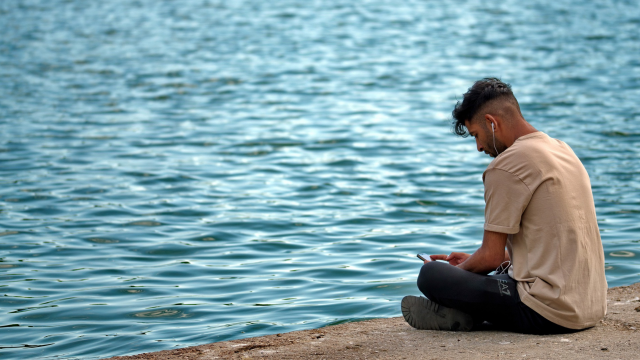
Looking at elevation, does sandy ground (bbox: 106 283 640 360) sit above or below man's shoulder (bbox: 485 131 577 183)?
below

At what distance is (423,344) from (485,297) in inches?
17.9

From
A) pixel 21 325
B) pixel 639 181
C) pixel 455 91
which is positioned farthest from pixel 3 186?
pixel 455 91

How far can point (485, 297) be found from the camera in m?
4.38

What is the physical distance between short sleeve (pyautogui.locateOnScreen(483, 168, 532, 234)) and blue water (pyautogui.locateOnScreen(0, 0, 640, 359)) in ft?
6.09

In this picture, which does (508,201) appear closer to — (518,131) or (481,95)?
(518,131)

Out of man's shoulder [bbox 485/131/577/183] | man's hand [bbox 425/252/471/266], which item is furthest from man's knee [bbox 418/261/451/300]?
man's shoulder [bbox 485/131/577/183]

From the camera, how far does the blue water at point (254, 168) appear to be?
617cm

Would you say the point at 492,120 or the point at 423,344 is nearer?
the point at 492,120

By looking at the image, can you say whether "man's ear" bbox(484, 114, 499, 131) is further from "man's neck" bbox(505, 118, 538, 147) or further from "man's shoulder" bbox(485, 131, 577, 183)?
"man's shoulder" bbox(485, 131, 577, 183)

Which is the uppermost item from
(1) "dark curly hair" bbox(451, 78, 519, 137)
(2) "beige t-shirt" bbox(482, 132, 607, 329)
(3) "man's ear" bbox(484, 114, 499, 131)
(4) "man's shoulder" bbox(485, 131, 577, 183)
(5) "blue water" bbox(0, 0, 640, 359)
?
(1) "dark curly hair" bbox(451, 78, 519, 137)

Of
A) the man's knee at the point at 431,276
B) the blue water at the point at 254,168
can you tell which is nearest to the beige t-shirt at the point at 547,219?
the man's knee at the point at 431,276

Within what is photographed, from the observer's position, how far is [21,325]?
18.7 ft

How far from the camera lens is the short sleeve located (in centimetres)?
414

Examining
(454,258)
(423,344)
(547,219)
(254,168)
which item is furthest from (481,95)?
(254,168)
